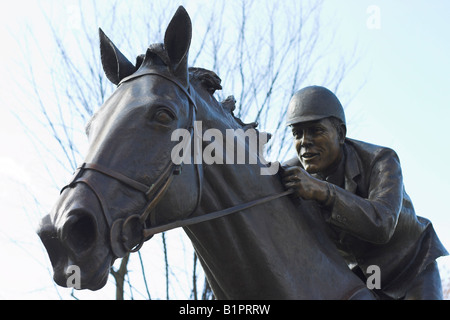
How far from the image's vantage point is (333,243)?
362 cm

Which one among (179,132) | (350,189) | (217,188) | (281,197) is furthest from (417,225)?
(179,132)

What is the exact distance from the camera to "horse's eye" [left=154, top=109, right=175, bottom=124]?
114 inches

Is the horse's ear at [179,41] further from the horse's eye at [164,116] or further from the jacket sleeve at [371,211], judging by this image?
the jacket sleeve at [371,211]

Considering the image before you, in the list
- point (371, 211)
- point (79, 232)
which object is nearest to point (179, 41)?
point (79, 232)

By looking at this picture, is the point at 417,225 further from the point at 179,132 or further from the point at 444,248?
the point at 179,132

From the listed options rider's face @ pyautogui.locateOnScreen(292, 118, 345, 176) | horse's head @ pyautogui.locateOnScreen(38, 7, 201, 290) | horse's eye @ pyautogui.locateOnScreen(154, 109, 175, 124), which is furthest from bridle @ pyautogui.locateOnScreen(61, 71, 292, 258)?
rider's face @ pyautogui.locateOnScreen(292, 118, 345, 176)

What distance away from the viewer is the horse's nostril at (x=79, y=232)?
8.18ft

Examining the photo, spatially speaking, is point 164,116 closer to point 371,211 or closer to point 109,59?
point 109,59

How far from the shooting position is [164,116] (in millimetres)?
2900

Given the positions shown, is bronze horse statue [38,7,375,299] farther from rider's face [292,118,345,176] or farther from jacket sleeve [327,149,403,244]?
rider's face [292,118,345,176]

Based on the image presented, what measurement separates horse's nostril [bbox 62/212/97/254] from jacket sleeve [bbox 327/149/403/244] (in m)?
1.41

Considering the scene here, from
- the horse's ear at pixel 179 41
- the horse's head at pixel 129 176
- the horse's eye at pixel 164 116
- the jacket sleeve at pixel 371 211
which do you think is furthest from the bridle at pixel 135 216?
the jacket sleeve at pixel 371 211
